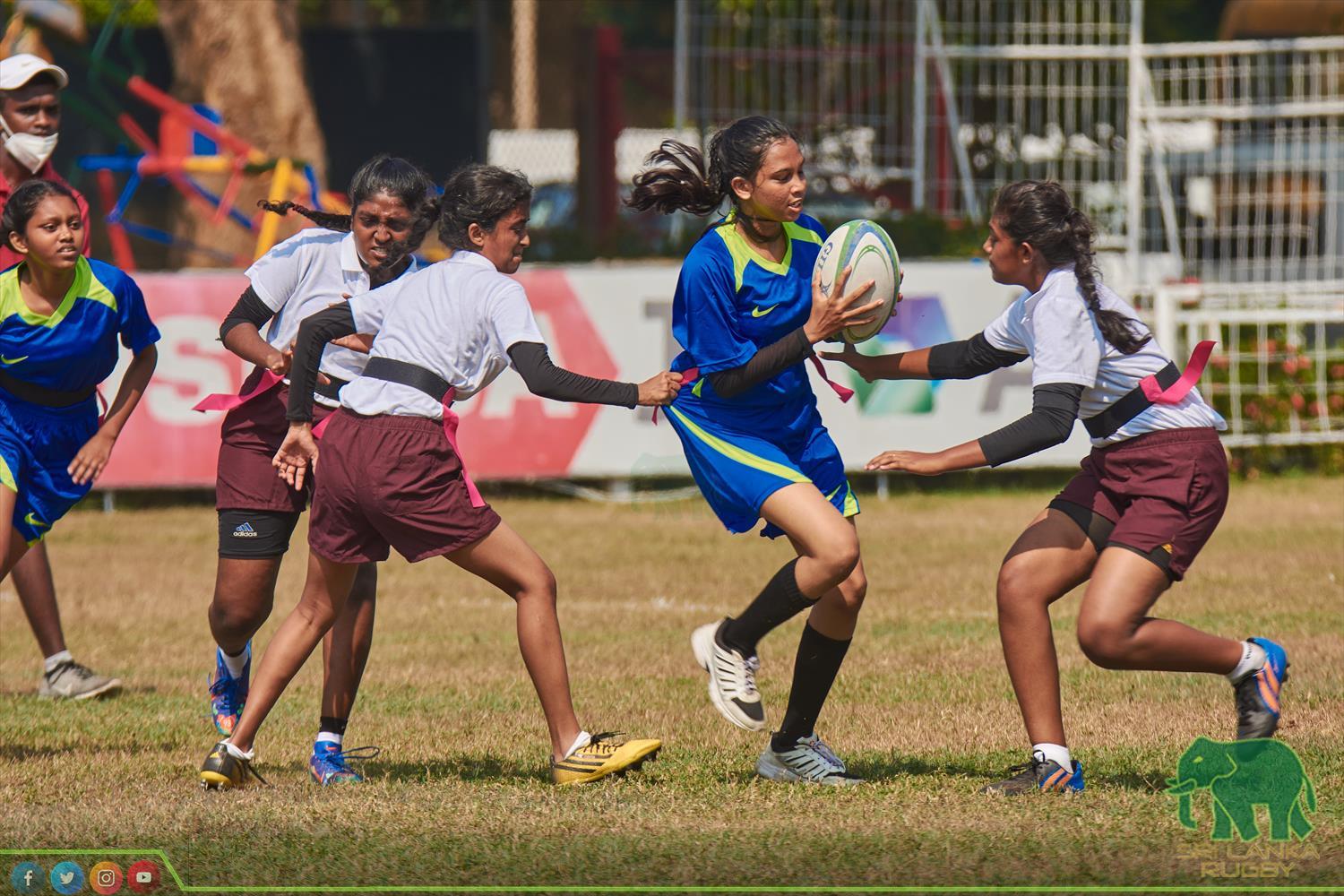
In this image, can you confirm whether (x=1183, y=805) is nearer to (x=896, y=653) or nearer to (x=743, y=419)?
(x=743, y=419)

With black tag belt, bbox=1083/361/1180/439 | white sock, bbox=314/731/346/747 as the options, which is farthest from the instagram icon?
black tag belt, bbox=1083/361/1180/439

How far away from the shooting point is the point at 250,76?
704 inches

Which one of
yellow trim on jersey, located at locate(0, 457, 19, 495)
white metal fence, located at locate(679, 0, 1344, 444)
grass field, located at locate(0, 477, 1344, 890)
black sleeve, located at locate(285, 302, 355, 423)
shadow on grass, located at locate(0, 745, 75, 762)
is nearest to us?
grass field, located at locate(0, 477, 1344, 890)

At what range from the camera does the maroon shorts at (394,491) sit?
17.7 ft

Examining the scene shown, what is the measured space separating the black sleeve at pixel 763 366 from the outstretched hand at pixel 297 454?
4.17 ft

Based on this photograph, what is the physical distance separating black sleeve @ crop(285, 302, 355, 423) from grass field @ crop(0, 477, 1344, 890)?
1.27m

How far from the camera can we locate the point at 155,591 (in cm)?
1040

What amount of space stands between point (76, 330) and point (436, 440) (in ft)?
5.43

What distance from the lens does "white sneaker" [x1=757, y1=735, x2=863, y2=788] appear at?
5.86 m

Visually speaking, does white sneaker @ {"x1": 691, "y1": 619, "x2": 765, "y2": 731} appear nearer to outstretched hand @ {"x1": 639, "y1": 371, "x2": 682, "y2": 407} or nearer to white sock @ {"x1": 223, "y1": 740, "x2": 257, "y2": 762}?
outstretched hand @ {"x1": 639, "y1": 371, "x2": 682, "y2": 407}

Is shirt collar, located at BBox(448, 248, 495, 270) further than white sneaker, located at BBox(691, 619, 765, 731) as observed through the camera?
No

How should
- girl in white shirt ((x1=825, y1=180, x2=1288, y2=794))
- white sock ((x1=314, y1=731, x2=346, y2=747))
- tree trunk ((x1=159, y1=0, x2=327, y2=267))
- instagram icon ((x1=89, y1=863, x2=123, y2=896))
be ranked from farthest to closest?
1. tree trunk ((x1=159, y1=0, x2=327, y2=267))
2. white sock ((x1=314, y1=731, x2=346, y2=747))
3. girl in white shirt ((x1=825, y1=180, x2=1288, y2=794))
4. instagram icon ((x1=89, y1=863, x2=123, y2=896))

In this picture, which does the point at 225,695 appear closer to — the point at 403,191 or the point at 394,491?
the point at 394,491

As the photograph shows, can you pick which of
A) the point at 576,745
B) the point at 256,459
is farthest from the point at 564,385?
the point at 256,459
